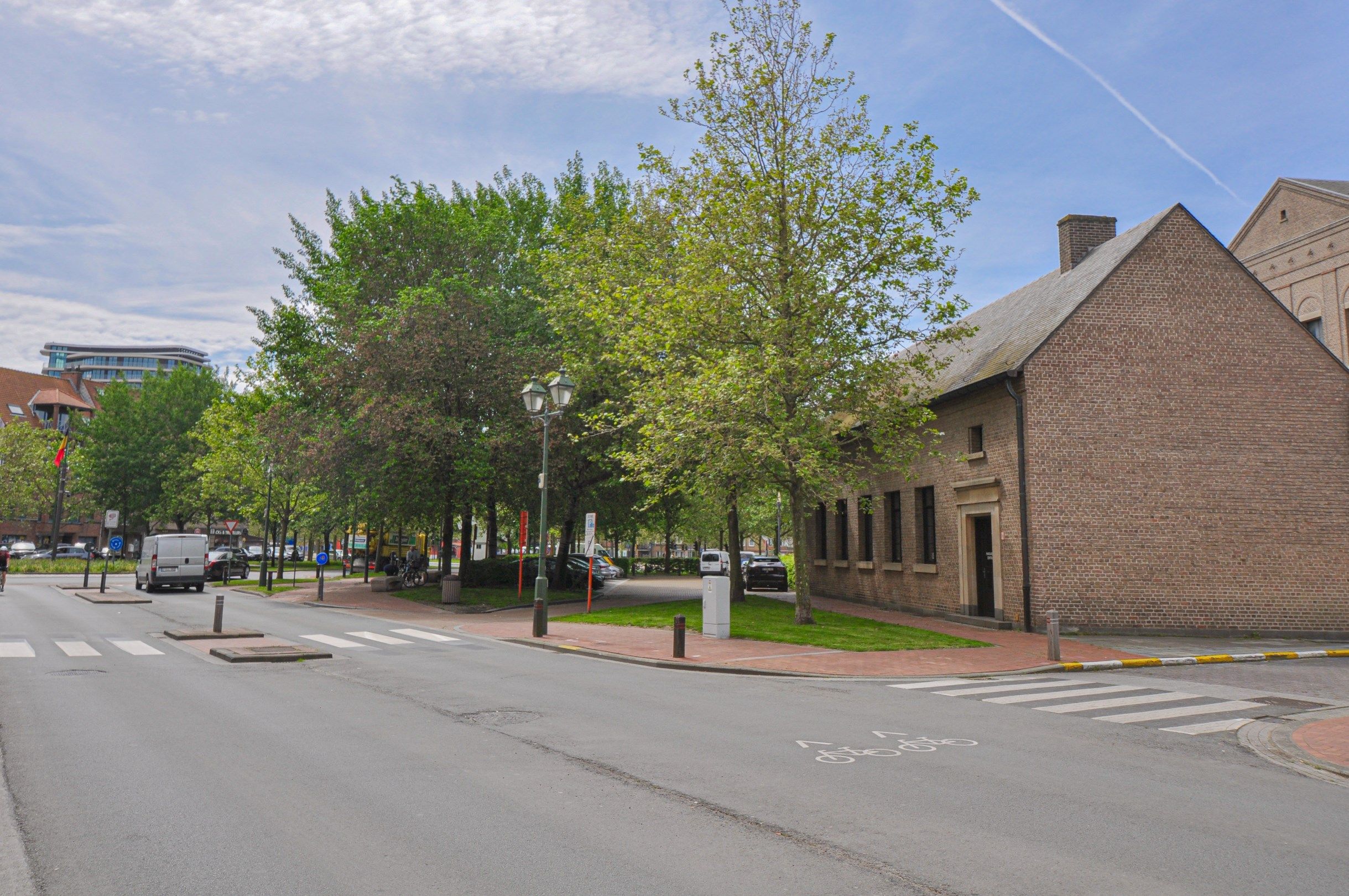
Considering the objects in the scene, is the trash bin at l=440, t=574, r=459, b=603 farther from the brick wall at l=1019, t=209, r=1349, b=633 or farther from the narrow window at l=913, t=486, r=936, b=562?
the brick wall at l=1019, t=209, r=1349, b=633

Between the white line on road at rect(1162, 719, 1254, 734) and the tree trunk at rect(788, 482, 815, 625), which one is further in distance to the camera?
the tree trunk at rect(788, 482, 815, 625)

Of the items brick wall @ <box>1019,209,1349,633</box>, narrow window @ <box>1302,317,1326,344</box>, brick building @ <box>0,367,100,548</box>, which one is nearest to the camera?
brick wall @ <box>1019,209,1349,633</box>

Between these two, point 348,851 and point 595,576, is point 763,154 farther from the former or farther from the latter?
point 595,576

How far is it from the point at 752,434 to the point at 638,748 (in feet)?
37.0

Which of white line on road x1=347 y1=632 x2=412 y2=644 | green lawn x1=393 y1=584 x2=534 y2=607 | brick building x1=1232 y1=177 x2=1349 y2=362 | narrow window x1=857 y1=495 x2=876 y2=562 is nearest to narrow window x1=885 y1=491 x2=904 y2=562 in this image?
narrow window x1=857 y1=495 x2=876 y2=562

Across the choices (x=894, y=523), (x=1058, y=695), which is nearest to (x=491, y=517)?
(x=894, y=523)

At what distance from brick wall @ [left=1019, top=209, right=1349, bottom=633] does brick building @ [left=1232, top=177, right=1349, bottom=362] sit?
626 inches

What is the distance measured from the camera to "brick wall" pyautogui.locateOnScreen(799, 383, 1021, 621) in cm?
2100

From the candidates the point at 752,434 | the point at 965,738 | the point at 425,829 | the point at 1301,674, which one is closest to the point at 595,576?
the point at 752,434

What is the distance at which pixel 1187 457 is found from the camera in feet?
68.4

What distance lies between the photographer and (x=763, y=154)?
20594 millimetres

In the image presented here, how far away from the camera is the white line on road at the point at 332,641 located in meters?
16.2

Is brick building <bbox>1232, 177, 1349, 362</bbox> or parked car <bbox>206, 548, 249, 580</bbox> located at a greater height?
brick building <bbox>1232, 177, 1349, 362</bbox>

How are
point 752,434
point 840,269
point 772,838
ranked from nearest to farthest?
point 772,838
point 752,434
point 840,269
